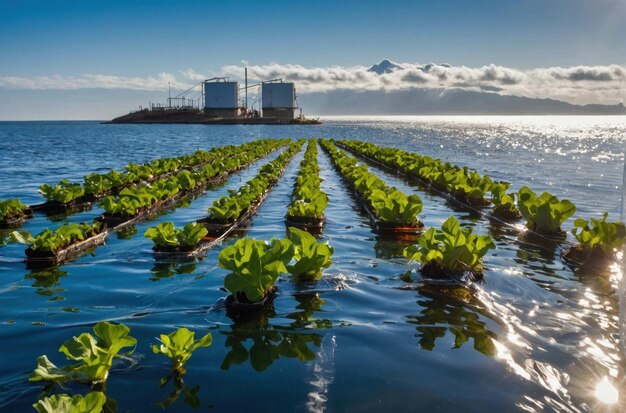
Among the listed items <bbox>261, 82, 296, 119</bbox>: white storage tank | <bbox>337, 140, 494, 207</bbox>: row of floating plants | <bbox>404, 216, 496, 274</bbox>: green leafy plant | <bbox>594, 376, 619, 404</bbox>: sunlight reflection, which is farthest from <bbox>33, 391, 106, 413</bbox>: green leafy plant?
<bbox>261, 82, 296, 119</bbox>: white storage tank

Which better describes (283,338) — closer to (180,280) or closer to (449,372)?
(449,372)

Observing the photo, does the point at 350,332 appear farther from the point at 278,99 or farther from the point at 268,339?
the point at 278,99

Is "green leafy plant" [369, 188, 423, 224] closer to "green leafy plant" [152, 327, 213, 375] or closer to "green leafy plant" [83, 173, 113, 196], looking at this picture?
"green leafy plant" [152, 327, 213, 375]

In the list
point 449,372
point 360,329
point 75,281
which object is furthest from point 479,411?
point 75,281

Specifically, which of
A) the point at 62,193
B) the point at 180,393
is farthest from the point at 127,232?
the point at 180,393

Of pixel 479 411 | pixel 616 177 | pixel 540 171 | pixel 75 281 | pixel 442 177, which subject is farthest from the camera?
pixel 540 171

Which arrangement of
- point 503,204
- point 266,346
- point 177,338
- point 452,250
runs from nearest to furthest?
point 177,338, point 266,346, point 452,250, point 503,204
